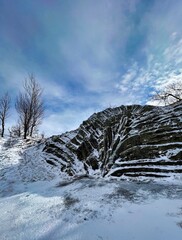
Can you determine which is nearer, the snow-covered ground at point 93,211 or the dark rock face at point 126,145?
the snow-covered ground at point 93,211

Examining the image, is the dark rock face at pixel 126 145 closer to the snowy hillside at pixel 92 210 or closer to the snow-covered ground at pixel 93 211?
the snowy hillside at pixel 92 210

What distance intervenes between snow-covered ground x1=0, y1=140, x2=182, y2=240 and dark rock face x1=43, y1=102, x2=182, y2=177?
65.5 inches

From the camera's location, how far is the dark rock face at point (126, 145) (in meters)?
8.69

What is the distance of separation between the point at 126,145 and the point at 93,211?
22.1ft

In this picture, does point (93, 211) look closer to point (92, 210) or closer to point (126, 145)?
point (92, 210)

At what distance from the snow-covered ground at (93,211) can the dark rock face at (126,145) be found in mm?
1664

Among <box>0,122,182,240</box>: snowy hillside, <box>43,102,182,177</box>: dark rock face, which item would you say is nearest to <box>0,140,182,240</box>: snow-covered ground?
<box>0,122,182,240</box>: snowy hillside

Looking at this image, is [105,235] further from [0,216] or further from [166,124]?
[166,124]

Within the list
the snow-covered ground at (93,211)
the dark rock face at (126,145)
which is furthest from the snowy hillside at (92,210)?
the dark rock face at (126,145)

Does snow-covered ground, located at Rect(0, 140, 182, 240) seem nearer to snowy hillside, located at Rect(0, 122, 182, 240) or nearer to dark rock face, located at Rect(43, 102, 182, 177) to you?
snowy hillside, located at Rect(0, 122, 182, 240)

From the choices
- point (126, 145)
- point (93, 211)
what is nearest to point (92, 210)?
point (93, 211)

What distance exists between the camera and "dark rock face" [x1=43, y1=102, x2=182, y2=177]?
28.5 ft

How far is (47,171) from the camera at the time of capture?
34.0ft

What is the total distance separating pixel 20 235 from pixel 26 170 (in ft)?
22.6
